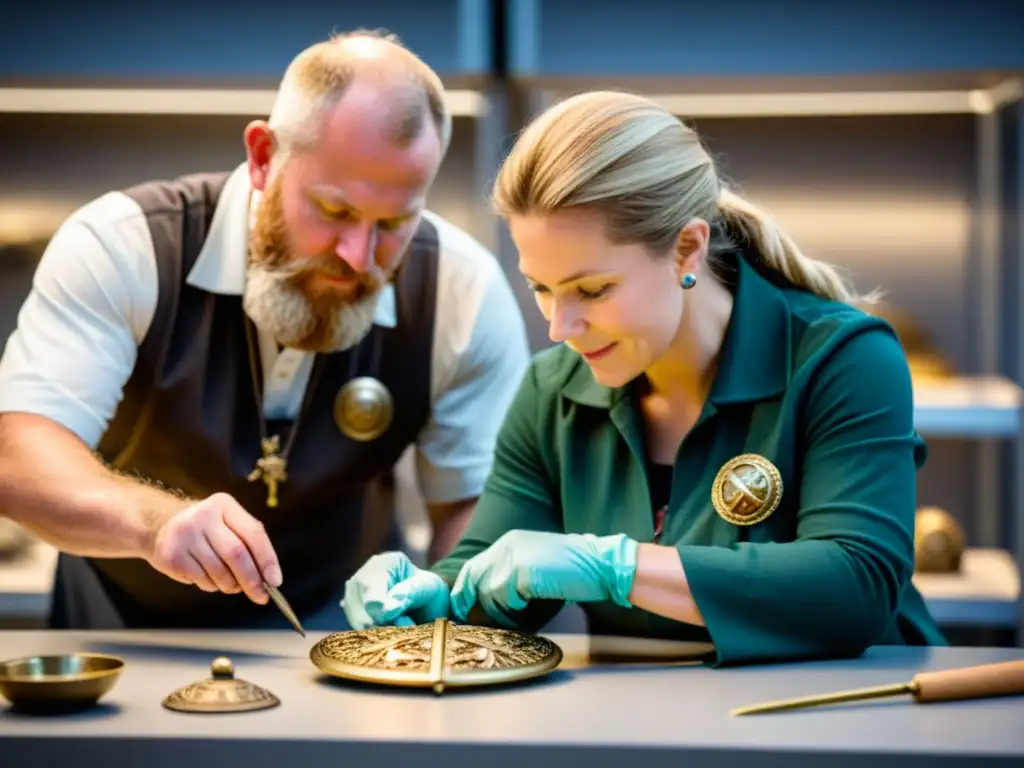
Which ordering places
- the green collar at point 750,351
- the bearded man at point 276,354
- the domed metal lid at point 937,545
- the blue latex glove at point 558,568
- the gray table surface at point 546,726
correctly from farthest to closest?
1. the domed metal lid at point 937,545
2. the bearded man at point 276,354
3. the green collar at point 750,351
4. the blue latex glove at point 558,568
5. the gray table surface at point 546,726

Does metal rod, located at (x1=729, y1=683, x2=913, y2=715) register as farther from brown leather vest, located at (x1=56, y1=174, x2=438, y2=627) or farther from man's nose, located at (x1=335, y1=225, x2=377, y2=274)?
brown leather vest, located at (x1=56, y1=174, x2=438, y2=627)

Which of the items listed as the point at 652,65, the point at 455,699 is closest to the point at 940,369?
the point at 652,65

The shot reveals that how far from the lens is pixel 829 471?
64.7 inches

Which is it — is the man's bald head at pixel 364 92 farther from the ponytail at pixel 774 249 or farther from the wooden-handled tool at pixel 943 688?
the wooden-handled tool at pixel 943 688

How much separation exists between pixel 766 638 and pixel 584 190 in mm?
539

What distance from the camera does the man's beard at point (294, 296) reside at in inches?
85.8

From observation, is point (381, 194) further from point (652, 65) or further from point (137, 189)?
point (652, 65)

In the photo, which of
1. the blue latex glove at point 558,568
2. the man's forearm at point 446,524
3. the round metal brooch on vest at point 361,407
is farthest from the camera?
the man's forearm at point 446,524

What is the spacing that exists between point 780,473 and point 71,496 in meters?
0.90

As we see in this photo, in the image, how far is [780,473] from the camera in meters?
1.70

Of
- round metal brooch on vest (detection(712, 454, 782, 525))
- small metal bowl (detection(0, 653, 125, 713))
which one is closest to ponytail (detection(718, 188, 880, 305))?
round metal brooch on vest (detection(712, 454, 782, 525))

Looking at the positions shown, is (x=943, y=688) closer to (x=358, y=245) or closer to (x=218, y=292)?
(x=358, y=245)

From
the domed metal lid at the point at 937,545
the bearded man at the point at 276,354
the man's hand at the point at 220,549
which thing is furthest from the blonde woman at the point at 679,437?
the domed metal lid at the point at 937,545

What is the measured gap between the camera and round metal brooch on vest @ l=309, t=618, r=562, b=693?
1.44m
